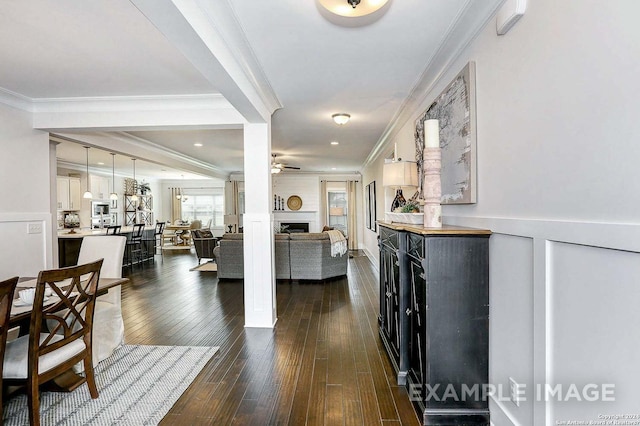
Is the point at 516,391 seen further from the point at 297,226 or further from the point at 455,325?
the point at 297,226

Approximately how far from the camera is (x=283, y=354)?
2.81 m

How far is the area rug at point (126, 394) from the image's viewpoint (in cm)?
197

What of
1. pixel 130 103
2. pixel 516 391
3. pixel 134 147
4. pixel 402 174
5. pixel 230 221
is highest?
pixel 130 103

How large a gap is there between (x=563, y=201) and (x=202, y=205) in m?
12.2

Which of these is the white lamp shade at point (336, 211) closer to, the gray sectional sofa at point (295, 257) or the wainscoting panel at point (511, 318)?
the gray sectional sofa at point (295, 257)

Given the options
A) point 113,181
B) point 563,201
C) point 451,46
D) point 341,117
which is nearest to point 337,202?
point 341,117

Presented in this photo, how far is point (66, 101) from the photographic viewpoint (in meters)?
3.54

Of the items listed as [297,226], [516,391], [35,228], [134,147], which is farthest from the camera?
[297,226]

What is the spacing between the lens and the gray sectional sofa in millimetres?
5613

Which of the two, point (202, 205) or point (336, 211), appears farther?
point (202, 205)

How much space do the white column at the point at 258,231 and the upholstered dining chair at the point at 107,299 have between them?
120 cm

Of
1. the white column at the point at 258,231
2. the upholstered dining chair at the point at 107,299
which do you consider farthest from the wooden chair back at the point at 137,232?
the white column at the point at 258,231

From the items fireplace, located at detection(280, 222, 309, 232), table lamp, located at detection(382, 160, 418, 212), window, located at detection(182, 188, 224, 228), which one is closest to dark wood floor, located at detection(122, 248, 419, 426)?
table lamp, located at detection(382, 160, 418, 212)

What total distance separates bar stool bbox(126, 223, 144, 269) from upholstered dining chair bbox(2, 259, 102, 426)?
5.84m
